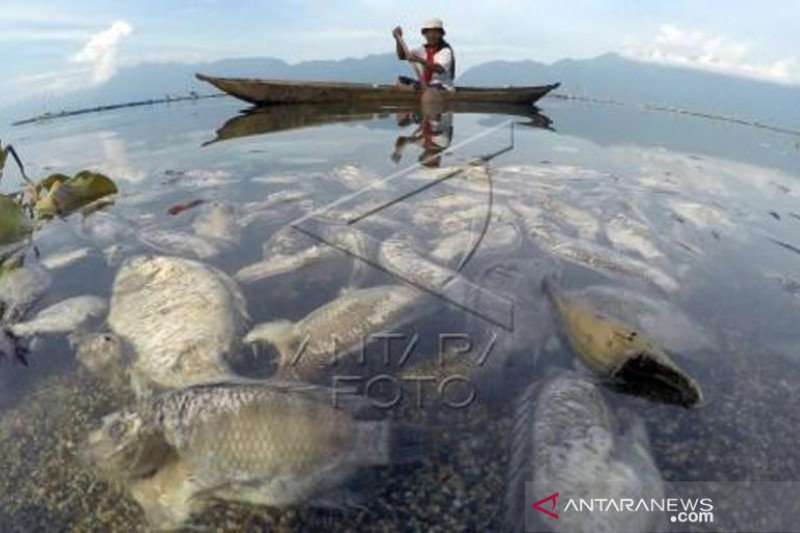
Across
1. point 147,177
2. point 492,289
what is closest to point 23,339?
point 492,289

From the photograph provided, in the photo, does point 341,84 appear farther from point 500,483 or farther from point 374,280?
point 500,483

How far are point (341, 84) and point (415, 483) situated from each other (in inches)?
837

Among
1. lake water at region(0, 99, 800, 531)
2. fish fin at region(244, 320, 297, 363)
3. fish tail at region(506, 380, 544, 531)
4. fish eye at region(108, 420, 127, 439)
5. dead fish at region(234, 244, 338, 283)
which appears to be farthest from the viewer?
dead fish at region(234, 244, 338, 283)

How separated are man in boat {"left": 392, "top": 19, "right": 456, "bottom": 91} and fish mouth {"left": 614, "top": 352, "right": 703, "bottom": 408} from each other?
56.6ft

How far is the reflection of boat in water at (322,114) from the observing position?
74.2 ft

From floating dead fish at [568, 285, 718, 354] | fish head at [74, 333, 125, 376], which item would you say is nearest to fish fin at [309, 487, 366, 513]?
fish head at [74, 333, 125, 376]

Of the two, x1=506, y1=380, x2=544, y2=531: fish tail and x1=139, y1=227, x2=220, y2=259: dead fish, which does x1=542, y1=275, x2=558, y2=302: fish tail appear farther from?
x1=139, y1=227, x2=220, y2=259: dead fish

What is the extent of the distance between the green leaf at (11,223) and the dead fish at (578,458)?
949 cm

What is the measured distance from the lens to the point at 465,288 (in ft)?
25.3

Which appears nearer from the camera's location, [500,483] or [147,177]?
[500,483]

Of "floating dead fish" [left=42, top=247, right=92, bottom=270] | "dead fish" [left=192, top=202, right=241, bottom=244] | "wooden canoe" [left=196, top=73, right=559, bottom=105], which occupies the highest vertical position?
"wooden canoe" [left=196, top=73, right=559, bottom=105]

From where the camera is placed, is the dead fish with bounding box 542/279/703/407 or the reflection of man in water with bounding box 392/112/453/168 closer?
the dead fish with bounding box 542/279/703/407

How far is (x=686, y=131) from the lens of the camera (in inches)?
1144

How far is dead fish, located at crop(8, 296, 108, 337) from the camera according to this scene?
23.6 ft
